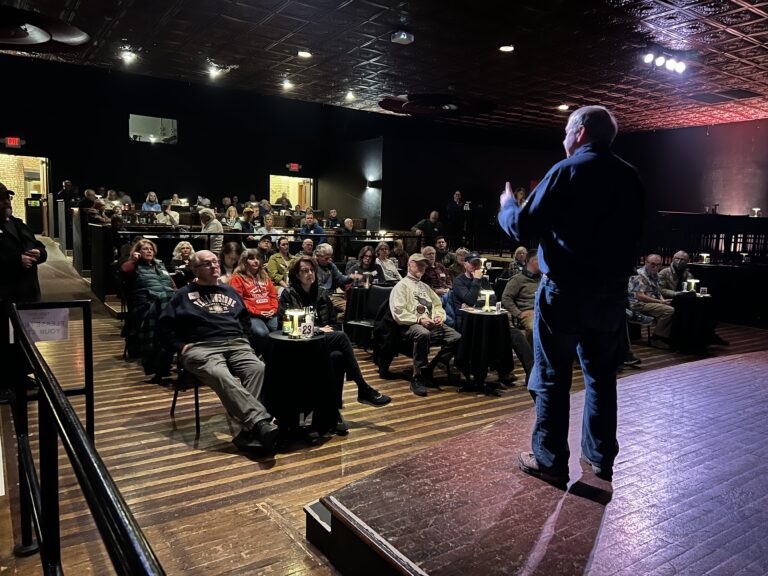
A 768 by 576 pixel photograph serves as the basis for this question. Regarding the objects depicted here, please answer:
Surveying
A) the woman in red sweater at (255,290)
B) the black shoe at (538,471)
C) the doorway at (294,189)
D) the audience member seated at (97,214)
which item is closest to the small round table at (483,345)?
the woman in red sweater at (255,290)

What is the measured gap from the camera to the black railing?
0.72 meters

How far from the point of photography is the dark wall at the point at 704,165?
14.7 metres

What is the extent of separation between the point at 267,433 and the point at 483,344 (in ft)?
7.69

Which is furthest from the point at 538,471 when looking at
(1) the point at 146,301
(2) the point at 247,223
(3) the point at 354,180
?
(3) the point at 354,180

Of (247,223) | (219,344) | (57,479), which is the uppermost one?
(247,223)

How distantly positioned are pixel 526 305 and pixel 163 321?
3474 mm

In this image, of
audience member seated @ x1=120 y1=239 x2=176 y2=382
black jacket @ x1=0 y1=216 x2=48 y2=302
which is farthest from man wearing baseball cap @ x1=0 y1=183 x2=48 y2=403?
audience member seated @ x1=120 y1=239 x2=176 y2=382

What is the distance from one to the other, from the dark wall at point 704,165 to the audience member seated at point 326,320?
46.6ft

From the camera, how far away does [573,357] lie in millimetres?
2371

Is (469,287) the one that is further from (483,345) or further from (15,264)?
(15,264)

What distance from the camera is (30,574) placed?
2.26 m

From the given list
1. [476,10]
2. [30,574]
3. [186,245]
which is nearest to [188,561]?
[30,574]

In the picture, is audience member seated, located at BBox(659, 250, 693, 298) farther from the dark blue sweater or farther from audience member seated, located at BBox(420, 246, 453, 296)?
the dark blue sweater

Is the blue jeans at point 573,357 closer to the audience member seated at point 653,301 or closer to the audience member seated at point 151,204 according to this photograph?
the audience member seated at point 653,301
